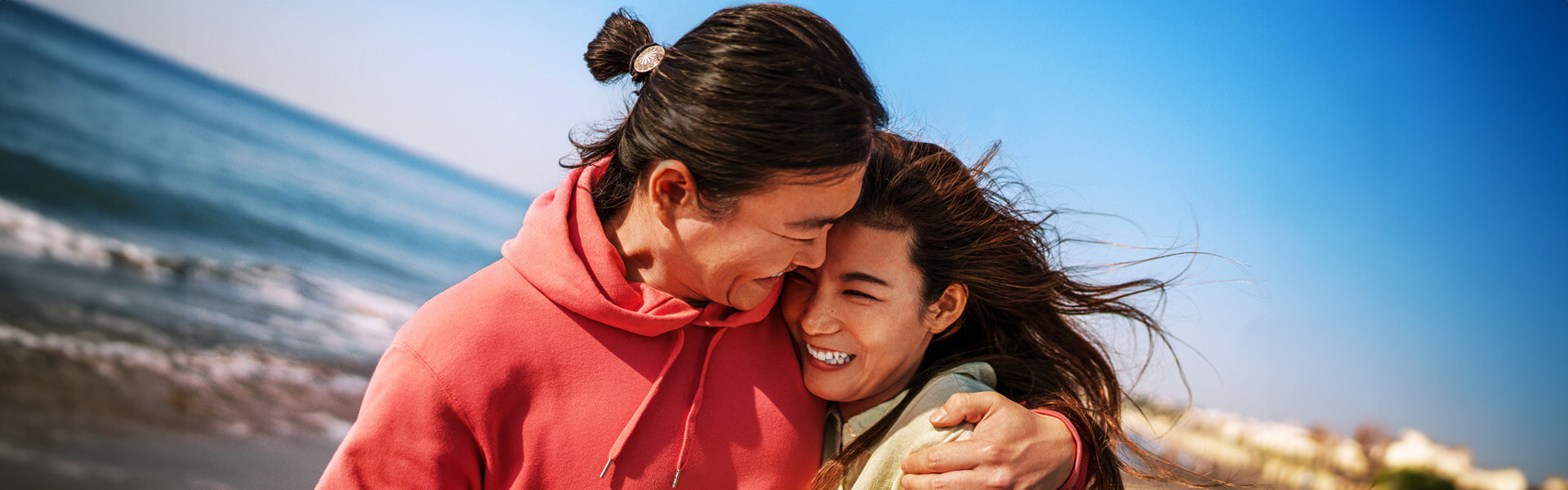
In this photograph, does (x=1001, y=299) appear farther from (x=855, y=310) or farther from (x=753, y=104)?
(x=753, y=104)

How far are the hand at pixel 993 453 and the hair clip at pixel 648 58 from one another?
3.30 feet

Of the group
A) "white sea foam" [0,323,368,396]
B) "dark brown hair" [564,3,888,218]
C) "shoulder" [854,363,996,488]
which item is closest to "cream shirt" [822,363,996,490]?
"shoulder" [854,363,996,488]

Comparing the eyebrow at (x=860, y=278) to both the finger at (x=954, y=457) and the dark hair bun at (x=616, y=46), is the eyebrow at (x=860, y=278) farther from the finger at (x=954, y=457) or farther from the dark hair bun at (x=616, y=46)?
the dark hair bun at (x=616, y=46)

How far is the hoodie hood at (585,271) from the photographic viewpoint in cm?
179

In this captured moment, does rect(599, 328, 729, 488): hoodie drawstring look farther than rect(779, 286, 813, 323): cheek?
No

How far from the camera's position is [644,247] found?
1926 mm

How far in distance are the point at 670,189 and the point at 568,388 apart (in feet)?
1.50

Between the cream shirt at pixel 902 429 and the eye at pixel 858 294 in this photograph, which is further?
the eye at pixel 858 294

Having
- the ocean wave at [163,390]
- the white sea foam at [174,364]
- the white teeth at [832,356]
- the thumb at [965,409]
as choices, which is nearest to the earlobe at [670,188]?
the white teeth at [832,356]

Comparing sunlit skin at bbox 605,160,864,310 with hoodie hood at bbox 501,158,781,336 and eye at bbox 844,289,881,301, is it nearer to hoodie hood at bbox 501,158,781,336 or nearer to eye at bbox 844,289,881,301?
hoodie hood at bbox 501,158,781,336

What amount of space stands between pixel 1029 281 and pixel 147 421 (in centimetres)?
836

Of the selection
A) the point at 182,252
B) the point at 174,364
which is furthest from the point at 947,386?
the point at 182,252

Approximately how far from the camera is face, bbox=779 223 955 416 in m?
2.15

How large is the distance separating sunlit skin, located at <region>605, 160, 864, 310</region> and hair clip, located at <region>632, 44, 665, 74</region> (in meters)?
0.22
